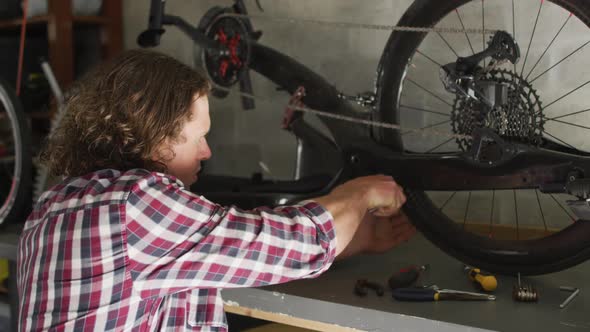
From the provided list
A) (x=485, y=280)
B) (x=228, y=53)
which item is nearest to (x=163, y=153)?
(x=485, y=280)

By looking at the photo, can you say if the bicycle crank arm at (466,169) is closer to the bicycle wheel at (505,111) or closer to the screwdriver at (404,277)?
the bicycle wheel at (505,111)

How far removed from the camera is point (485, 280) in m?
1.10

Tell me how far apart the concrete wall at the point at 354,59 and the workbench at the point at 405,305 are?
1.37 feet

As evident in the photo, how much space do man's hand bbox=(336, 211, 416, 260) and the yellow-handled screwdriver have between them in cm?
20

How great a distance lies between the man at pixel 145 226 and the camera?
85cm

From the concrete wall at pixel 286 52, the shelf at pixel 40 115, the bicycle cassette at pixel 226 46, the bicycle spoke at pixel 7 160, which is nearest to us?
the bicycle cassette at pixel 226 46

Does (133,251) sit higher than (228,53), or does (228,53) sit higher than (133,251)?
(228,53)

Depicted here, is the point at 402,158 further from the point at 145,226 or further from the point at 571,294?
the point at 145,226

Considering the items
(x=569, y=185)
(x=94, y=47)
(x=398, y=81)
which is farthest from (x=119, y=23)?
(x=569, y=185)

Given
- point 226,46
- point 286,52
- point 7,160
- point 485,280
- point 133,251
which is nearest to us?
point 133,251

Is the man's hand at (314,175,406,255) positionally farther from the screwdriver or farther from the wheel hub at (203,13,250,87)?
the wheel hub at (203,13,250,87)

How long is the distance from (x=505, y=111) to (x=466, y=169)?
124 mm

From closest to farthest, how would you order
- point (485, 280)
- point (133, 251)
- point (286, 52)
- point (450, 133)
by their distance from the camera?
point (133, 251), point (485, 280), point (450, 133), point (286, 52)

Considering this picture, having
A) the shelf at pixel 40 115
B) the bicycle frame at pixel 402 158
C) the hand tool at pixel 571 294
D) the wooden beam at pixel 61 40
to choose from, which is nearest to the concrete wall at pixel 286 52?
the bicycle frame at pixel 402 158
